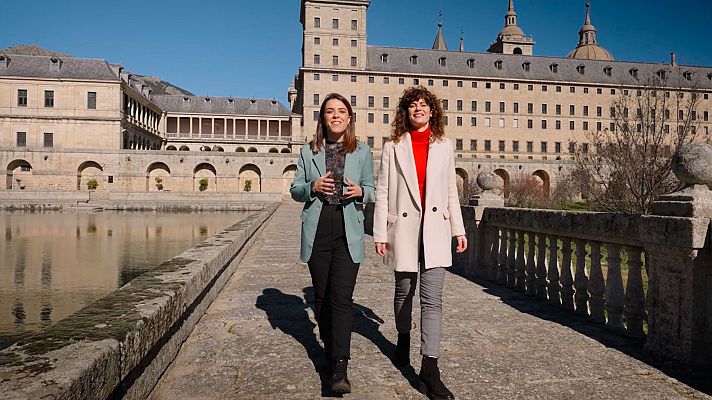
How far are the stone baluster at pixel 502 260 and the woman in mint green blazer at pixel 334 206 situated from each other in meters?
3.54

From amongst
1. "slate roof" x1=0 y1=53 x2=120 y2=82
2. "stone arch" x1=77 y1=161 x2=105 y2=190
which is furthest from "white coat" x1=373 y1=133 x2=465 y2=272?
"slate roof" x1=0 y1=53 x2=120 y2=82

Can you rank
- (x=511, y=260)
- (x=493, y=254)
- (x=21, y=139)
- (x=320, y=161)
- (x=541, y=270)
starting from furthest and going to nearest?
1. (x=21, y=139)
2. (x=493, y=254)
3. (x=511, y=260)
4. (x=541, y=270)
5. (x=320, y=161)

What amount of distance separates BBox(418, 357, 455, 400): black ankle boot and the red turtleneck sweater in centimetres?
101

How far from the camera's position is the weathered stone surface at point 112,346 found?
5.87 ft

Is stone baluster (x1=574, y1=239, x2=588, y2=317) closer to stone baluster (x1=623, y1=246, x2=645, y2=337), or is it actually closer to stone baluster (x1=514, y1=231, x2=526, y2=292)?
stone baluster (x1=623, y1=246, x2=645, y2=337)

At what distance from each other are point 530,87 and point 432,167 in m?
64.6

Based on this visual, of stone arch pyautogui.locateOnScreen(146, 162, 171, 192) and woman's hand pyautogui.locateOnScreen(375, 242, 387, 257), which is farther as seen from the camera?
stone arch pyautogui.locateOnScreen(146, 162, 171, 192)

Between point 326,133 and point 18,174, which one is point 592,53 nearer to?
point 18,174

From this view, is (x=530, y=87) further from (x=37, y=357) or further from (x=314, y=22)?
(x=37, y=357)

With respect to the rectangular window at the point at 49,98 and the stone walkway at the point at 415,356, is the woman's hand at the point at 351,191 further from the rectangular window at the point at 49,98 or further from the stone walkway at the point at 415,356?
the rectangular window at the point at 49,98

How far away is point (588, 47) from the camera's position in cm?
7569

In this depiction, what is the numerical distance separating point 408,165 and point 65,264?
1153cm

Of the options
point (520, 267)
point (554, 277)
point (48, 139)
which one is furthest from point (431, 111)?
point (48, 139)

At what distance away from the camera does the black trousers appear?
318 centimetres
